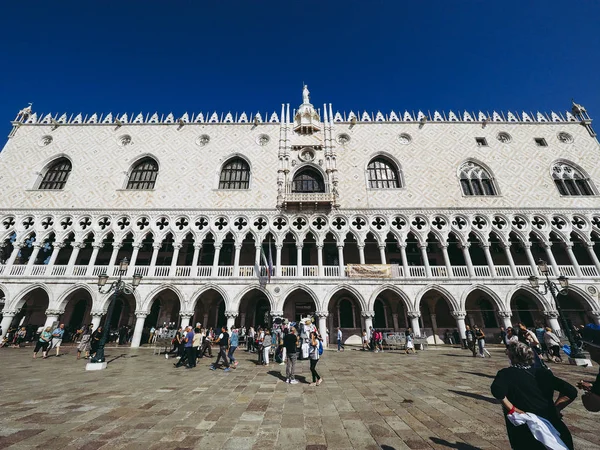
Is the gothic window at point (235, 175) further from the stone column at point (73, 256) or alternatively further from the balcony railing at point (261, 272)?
the stone column at point (73, 256)

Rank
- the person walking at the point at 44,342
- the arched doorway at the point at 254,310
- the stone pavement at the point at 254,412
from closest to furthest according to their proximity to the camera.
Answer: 1. the stone pavement at the point at 254,412
2. the person walking at the point at 44,342
3. the arched doorway at the point at 254,310

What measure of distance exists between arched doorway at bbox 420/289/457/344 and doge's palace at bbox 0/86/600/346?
5.3 inches

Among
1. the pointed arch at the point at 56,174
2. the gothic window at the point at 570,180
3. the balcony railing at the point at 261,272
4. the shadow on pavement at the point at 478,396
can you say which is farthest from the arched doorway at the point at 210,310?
the gothic window at the point at 570,180

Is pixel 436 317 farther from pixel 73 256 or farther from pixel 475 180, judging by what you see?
pixel 73 256

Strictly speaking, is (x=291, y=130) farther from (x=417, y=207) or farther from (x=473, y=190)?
(x=473, y=190)

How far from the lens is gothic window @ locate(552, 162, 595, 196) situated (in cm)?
1925

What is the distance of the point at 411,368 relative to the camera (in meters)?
8.83

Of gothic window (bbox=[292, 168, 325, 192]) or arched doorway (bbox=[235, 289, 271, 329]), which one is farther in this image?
gothic window (bbox=[292, 168, 325, 192])

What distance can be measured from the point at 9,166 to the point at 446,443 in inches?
1233

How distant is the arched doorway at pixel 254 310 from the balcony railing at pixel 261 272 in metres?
2.40

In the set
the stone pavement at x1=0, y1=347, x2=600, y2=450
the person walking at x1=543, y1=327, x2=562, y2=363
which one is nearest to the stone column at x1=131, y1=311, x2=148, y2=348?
the stone pavement at x1=0, y1=347, x2=600, y2=450

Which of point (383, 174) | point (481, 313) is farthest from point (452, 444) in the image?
point (383, 174)

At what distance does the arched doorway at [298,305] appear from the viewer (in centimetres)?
1823

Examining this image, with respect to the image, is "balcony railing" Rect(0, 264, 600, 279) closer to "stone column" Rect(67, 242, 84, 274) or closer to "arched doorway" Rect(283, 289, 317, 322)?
"stone column" Rect(67, 242, 84, 274)
